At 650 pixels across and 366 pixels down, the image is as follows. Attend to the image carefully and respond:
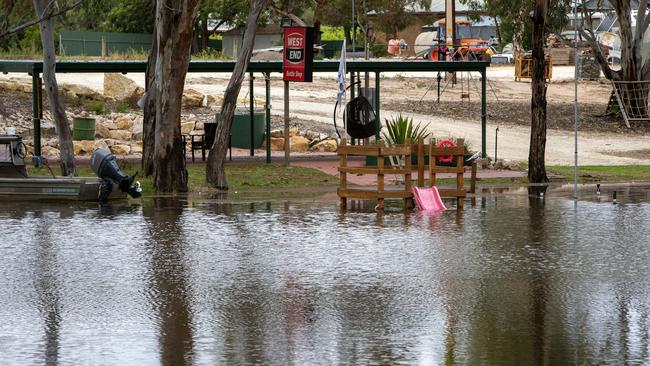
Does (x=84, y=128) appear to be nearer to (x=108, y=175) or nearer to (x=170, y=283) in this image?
(x=108, y=175)

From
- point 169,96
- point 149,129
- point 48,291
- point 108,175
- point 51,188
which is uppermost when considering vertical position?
point 169,96

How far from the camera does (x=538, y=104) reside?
2841 centimetres

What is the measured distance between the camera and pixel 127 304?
13.1 meters

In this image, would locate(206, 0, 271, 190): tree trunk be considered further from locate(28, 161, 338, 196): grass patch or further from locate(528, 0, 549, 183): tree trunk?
locate(528, 0, 549, 183): tree trunk

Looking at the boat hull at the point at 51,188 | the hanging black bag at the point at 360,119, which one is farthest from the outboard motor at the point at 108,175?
the hanging black bag at the point at 360,119

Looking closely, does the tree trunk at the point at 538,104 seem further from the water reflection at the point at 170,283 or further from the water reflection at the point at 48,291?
the water reflection at the point at 48,291

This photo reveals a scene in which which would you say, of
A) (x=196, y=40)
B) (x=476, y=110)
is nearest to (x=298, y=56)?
(x=476, y=110)

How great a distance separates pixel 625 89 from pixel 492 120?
19.6ft

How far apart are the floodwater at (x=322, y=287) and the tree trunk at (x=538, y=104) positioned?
6181 mm

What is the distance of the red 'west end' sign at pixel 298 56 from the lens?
30.2m

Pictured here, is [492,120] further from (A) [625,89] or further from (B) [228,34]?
(B) [228,34]

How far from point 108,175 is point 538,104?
1057 cm

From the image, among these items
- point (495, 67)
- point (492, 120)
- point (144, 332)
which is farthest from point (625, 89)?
point (144, 332)

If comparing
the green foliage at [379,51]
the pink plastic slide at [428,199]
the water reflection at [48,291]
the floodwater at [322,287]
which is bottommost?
the water reflection at [48,291]
